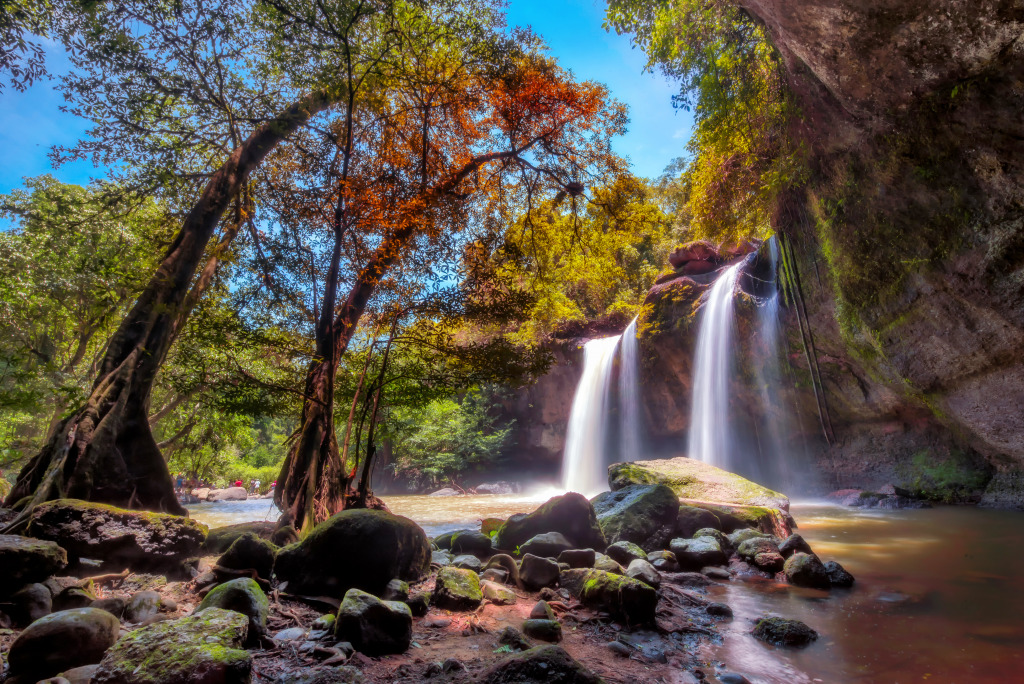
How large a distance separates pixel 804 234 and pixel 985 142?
4980 mm

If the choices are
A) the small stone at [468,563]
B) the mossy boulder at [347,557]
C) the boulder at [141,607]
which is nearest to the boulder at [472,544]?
the small stone at [468,563]

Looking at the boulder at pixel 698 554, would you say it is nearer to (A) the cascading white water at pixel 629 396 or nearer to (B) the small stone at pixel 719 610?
(B) the small stone at pixel 719 610

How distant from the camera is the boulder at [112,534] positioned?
376cm

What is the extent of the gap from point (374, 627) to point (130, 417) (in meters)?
4.60

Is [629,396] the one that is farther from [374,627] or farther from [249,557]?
[374,627]

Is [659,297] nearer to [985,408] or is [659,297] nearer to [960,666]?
[985,408]

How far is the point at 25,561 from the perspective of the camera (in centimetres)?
285

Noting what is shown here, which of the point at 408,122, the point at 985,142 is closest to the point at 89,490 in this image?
the point at 408,122

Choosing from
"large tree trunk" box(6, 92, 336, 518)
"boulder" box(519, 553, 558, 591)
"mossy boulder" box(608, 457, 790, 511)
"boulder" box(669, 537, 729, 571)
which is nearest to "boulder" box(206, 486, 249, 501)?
"large tree trunk" box(6, 92, 336, 518)

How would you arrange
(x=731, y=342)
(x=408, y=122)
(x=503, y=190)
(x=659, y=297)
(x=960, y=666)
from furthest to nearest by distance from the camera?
1. (x=659, y=297)
2. (x=731, y=342)
3. (x=503, y=190)
4. (x=408, y=122)
5. (x=960, y=666)

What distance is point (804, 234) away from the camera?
10266mm

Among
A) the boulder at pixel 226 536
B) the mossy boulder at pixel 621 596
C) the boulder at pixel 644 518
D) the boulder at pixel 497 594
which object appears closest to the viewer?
the mossy boulder at pixel 621 596

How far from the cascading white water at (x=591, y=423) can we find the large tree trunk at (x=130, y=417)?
15485mm

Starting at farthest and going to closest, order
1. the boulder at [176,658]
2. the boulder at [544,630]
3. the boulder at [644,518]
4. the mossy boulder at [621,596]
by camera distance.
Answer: the boulder at [644,518]
the mossy boulder at [621,596]
the boulder at [544,630]
the boulder at [176,658]
